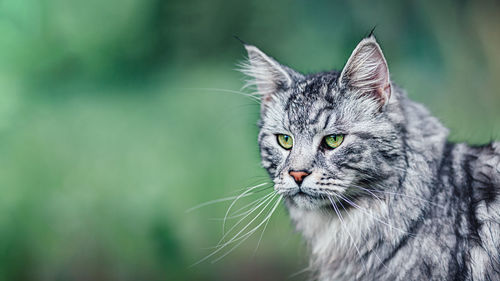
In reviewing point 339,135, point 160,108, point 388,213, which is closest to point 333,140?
point 339,135

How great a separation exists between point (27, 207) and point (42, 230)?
5.1 inches

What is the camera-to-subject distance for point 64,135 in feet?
8.27

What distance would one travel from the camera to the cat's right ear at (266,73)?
1.65 meters

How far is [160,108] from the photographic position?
2613mm

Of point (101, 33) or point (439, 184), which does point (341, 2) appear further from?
point (439, 184)

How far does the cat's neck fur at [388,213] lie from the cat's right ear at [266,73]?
1.17 feet

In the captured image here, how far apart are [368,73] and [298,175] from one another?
0.36 metres

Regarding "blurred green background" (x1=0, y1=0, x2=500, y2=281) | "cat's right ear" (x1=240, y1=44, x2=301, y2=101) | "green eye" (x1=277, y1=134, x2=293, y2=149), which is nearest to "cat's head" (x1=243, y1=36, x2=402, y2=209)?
"green eye" (x1=277, y1=134, x2=293, y2=149)

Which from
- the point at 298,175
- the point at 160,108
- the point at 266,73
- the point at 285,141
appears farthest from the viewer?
the point at 160,108

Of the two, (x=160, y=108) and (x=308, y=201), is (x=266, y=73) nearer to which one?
(x=308, y=201)

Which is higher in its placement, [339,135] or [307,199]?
[339,135]

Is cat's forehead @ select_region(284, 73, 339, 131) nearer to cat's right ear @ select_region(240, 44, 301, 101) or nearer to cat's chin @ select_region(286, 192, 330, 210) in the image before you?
cat's right ear @ select_region(240, 44, 301, 101)

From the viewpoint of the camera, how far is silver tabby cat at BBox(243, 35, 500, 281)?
56.2 inches

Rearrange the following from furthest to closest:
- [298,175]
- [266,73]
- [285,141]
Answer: [266,73] → [285,141] → [298,175]
